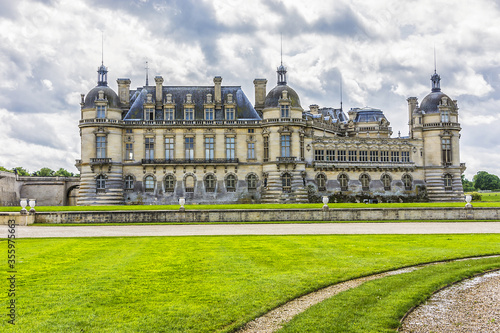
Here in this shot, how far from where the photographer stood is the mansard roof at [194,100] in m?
66.1

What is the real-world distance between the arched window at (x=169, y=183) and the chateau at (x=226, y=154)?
127 mm

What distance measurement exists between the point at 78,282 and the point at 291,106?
51687mm

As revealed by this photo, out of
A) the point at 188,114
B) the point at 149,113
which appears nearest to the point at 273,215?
the point at 188,114

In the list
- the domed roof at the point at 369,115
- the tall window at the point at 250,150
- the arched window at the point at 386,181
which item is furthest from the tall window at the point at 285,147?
the domed roof at the point at 369,115

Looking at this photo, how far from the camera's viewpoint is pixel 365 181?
67.6 m

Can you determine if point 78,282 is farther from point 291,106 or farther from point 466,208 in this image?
point 291,106

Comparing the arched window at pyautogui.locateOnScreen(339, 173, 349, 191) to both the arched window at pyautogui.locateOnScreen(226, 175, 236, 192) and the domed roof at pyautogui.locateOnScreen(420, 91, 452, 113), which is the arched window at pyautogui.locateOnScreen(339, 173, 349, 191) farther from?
the domed roof at pyautogui.locateOnScreen(420, 91, 452, 113)

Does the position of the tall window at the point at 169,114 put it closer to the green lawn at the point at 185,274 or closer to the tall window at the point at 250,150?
the tall window at the point at 250,150

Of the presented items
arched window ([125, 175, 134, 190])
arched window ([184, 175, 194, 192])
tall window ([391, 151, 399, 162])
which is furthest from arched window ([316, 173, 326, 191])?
arched window ([125, 175, 134, 190])

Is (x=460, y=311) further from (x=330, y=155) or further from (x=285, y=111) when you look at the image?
(x=330, y=155)

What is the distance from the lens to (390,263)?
17531 mm

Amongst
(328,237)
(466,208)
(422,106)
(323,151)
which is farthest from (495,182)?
(328,237)

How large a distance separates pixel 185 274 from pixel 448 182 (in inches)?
2423

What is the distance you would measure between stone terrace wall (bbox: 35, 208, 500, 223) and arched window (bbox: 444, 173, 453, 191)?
29.2 m
